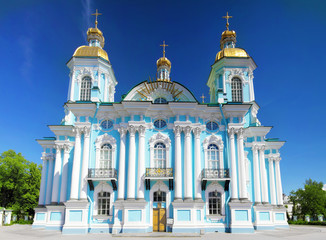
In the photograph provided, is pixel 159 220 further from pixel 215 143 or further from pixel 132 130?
pixel 215 143

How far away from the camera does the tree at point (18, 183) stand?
31.6 meters

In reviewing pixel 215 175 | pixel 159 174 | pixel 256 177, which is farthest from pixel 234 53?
pixel 159 174

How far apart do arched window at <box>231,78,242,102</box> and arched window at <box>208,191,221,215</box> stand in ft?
29.5

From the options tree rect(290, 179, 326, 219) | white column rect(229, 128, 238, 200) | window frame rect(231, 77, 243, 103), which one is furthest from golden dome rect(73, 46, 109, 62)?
tree rect(290, 179, 326, 219)

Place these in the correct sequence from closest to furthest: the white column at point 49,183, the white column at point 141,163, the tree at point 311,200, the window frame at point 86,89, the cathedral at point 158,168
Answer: the cathedral at point 158,168
the white column at point 141,163
the white column at point 49,183
the window frame at point 86,89
the tree at point 311,200

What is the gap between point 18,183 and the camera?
3275cm

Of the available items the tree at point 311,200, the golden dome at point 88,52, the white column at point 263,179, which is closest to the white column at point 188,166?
the white column at point 263,179

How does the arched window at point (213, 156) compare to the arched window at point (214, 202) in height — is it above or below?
above

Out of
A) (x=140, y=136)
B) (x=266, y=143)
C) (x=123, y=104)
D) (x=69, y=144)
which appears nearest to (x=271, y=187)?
(x=266, y=143)

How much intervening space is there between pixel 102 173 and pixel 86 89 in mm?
8626

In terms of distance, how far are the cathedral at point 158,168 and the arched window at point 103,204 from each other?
0.07 metres

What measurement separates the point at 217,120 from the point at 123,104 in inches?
280

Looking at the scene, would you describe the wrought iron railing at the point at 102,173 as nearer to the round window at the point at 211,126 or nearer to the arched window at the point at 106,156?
the arched window at the point at 106,156

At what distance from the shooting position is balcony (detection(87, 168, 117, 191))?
60.2ft
